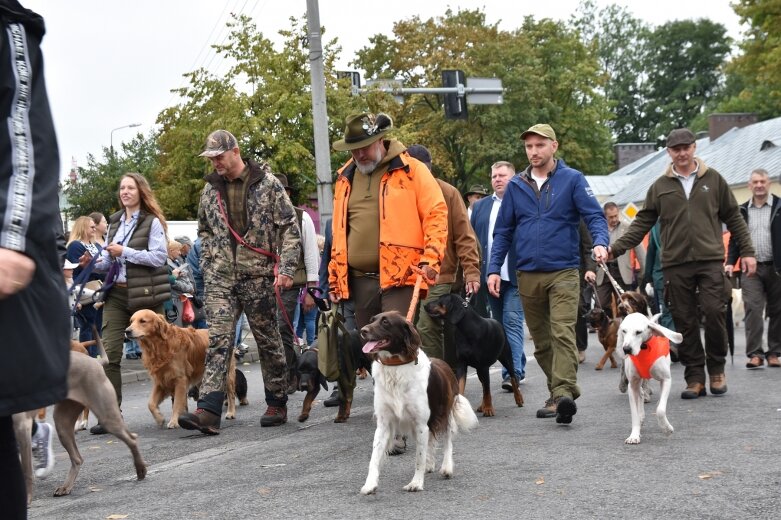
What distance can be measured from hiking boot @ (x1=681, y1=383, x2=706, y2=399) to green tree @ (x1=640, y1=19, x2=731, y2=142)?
78.9 metres

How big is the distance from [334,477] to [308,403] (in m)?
3.08

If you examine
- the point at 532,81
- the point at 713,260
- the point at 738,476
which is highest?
the point at 532,81

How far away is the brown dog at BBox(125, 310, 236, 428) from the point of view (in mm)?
9297

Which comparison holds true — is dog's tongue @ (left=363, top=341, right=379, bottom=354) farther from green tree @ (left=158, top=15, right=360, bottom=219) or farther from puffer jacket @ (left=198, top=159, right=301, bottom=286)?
green tree @ (left=158, top=15, right=360, bottom=219)

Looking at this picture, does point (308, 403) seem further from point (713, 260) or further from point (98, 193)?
point (98, 193)

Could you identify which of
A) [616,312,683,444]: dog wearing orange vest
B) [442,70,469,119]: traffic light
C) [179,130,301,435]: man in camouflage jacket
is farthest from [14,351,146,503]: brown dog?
[442,70,469,119]: traffic light

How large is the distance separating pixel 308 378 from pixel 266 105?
21.7 m

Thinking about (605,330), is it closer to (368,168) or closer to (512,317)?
(512,317)

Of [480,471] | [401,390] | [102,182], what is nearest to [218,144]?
[401,390]

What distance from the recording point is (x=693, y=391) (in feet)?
32.6

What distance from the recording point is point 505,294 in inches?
449

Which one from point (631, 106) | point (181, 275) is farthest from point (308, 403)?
point (631, 106)

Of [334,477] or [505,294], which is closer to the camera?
[334,477]

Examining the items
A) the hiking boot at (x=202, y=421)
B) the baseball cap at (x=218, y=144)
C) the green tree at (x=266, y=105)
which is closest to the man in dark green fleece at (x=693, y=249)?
the baseball cap at (x=218, y=144)
